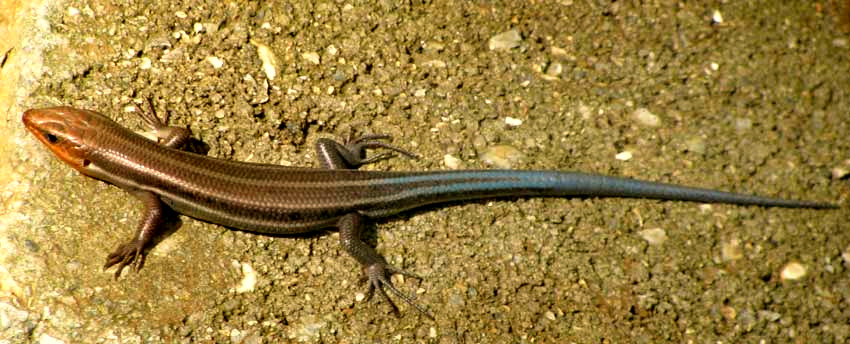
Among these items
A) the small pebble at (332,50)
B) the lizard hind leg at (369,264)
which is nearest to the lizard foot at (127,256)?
the lizard hind leg at (369,264)

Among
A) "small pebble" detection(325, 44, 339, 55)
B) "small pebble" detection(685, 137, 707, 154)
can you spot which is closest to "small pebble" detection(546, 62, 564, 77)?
"small pebble" detection(685, 137, 707, 154)

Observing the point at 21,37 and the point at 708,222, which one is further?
the point at 708,222

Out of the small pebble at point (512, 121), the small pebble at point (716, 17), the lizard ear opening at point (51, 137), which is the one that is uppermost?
the lizard ear opening at point (51, 137)

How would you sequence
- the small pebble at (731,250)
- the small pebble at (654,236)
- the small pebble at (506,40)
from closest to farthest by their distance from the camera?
the small pebble at (654,236), the small pebble at (731,250), the small pebble at (506,40)

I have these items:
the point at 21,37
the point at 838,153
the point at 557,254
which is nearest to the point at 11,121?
the point at 21,37

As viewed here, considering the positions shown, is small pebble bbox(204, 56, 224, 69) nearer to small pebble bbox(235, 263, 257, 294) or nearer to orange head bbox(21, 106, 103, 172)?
orange head bbox(21, 106, 103, 172)

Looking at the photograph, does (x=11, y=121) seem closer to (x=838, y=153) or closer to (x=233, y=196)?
(x=233, y=196)

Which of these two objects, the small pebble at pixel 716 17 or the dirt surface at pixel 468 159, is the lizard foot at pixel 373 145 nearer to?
the dirt surface at pixel 468 159
